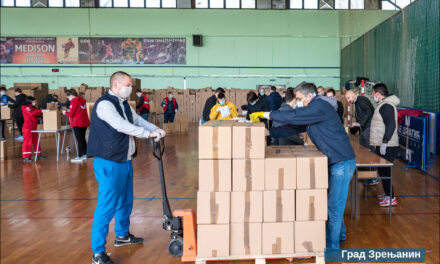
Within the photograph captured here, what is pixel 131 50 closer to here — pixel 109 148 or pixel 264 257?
pixel 109 148

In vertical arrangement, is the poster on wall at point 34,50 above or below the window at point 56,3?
below

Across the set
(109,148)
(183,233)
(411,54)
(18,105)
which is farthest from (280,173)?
(18,105)

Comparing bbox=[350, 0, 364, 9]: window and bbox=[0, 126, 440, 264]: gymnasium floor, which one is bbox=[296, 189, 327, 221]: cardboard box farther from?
bbox=[350, 0, 364, 9]: window

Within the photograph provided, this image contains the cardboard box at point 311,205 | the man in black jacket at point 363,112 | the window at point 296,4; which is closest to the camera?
the cardboard box at point 311,205

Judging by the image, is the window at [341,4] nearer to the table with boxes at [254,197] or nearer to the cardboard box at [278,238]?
the table with boxes at [254,197]

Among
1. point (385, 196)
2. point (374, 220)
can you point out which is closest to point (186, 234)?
point (374, 220)

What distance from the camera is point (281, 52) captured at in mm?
22750

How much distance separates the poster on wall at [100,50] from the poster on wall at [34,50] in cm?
166

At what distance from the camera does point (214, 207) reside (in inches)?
140

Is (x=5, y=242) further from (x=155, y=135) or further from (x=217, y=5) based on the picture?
(x=217, y=5)

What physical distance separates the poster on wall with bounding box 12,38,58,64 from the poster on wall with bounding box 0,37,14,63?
195 millimetres

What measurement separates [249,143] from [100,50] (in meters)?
20.8

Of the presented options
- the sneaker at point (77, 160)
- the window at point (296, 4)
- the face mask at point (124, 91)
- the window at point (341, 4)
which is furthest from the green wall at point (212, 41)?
the face mask at point (124, 91)

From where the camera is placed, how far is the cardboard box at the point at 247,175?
11.6 ft
